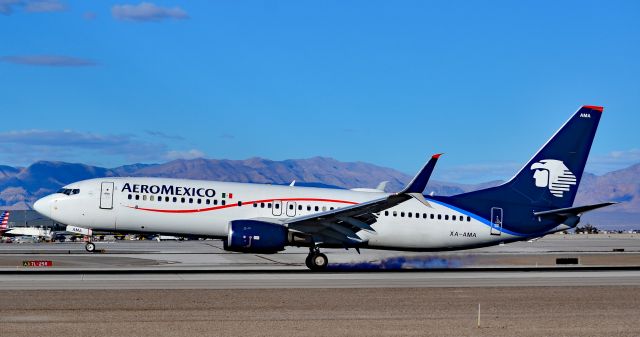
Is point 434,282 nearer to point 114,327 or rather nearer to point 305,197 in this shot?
point 305,197

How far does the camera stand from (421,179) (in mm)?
38312

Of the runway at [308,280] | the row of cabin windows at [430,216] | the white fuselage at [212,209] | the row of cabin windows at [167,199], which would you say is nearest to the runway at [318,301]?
the runway at [308,280]

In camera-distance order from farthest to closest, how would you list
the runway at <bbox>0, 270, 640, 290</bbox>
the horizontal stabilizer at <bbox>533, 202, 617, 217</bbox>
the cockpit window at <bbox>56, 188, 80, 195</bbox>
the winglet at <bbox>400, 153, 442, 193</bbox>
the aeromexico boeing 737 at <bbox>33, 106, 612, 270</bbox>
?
the cockpit window at <bbox>56, 188, 80, 195</bbox> → the horizontal stabilizer at <bbox>533, 202, 617, 217</bbox> → the aeromexico boeing 737 at <bbox>33, 106, 612, 270</bbox> → the winglet at <bbox>400, 153, 442, 193</bbox> → the runway at <bbox>0, 270, 640, 290</bbox>

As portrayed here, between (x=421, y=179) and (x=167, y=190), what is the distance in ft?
40.0

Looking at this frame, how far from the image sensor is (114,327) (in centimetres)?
2152

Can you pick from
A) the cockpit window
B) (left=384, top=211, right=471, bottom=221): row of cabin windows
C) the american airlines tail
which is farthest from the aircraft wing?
the cockpit window

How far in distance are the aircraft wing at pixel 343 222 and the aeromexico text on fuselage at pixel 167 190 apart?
4381 mm

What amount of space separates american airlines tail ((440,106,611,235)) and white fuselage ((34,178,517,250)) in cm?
185

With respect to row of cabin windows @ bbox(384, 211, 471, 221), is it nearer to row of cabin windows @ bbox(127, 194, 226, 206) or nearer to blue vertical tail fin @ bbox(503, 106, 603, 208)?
blue vertical tail fin @ bbox(503, 106, 603, 208)

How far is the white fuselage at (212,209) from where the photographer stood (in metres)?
41.7

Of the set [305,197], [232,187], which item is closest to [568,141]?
[305,197]

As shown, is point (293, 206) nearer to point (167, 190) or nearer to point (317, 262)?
point (317, 262)

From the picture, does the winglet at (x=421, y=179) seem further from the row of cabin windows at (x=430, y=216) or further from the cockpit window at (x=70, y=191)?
the cockpit window at (x=70, y=191)

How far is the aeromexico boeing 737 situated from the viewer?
41219 mm
